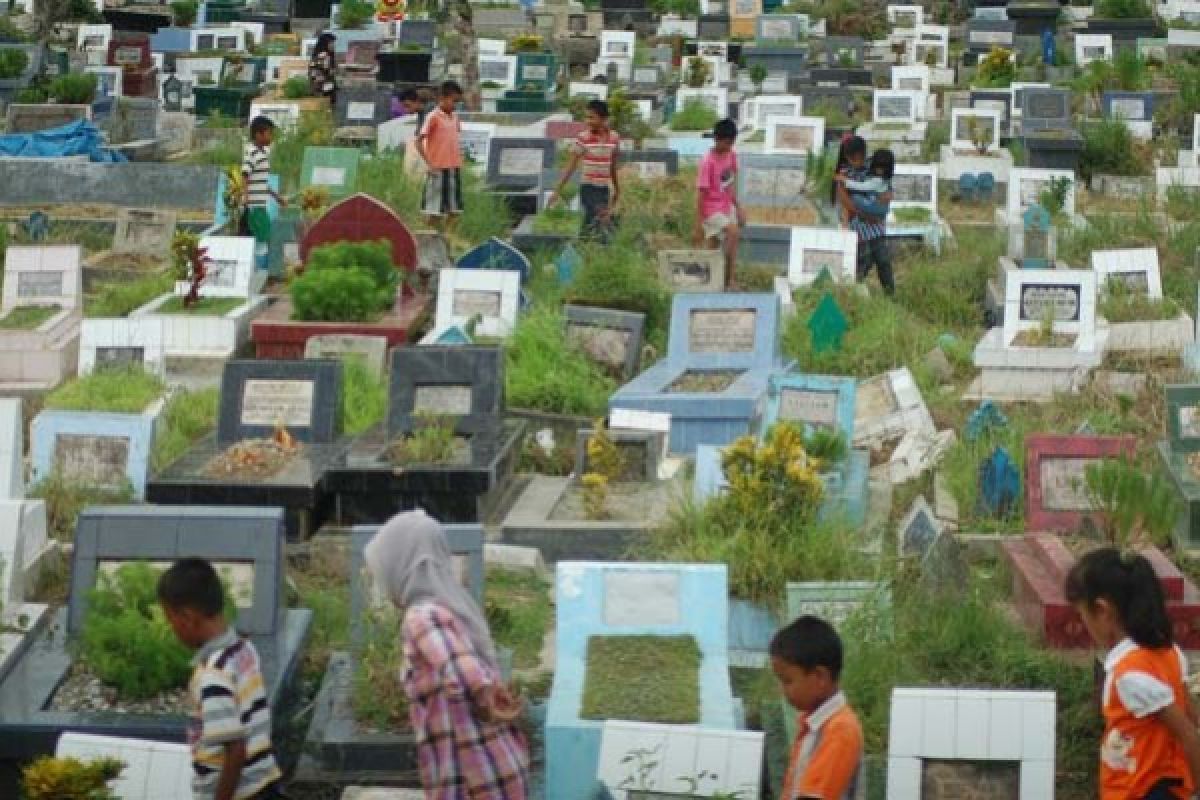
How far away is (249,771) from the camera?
6969 mm

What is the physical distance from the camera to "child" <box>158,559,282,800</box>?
6.81 metres

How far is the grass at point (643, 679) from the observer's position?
8.45m

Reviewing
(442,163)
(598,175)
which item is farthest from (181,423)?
(442,163)

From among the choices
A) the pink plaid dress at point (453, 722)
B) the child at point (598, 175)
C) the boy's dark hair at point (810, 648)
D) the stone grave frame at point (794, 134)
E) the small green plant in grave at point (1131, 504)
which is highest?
the stone grave frame at point (794, 134)

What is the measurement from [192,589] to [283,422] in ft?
18.8

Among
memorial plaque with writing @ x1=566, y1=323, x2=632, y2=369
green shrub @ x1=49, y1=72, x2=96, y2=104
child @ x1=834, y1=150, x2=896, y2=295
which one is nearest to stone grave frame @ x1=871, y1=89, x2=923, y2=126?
green shrub @ x1=49, y1=72, x2=96, y2=104

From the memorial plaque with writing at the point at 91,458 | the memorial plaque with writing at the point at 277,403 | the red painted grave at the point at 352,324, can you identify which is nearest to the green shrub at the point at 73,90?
the red painted grave at the point at 352,324

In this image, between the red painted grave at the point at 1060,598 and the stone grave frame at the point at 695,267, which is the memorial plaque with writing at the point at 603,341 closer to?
the stone grave frame at the point at 695,267

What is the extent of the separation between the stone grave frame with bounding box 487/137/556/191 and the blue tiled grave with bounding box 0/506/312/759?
1169cm

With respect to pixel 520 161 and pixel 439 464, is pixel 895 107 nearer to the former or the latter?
pixel 520 161

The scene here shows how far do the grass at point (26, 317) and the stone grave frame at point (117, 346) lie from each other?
44cm

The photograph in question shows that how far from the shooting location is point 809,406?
496 inches

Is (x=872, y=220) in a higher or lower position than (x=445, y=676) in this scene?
higher

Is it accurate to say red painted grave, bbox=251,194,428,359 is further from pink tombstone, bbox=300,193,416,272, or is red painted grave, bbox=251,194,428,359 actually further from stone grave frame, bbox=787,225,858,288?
stone grave frame, bbox=787,225,858,288
